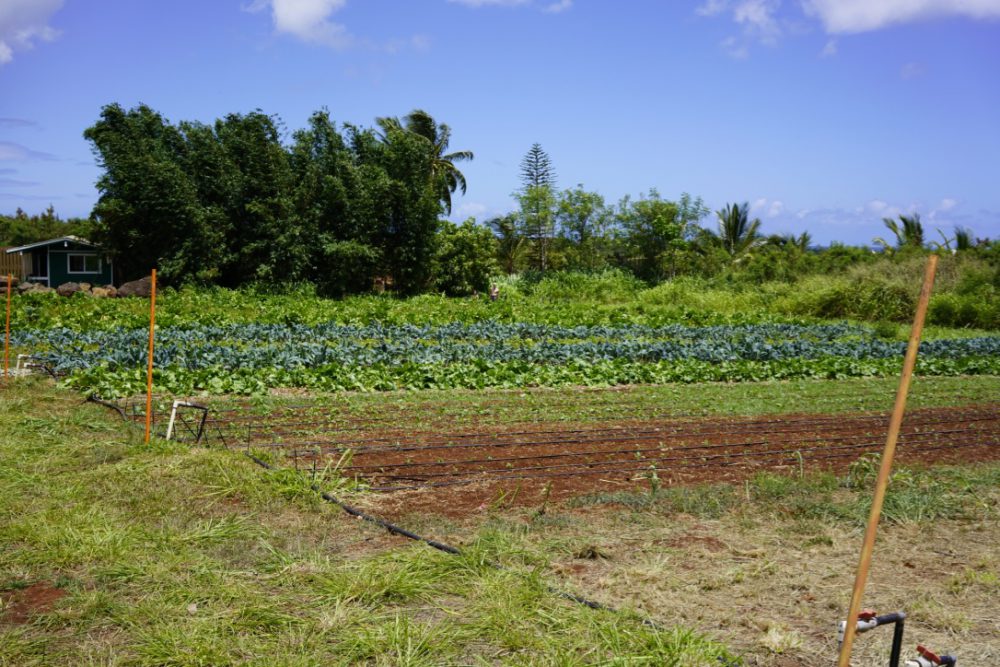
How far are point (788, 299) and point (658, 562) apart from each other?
2377 cm

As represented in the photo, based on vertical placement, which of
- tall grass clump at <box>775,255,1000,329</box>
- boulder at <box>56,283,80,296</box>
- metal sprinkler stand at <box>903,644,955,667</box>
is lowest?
metal sprinkler stand at <box>903,644,955,667</box>

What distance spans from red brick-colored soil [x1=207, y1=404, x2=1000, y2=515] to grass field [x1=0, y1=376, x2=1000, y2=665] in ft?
1.38

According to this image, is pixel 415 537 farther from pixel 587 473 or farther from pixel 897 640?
pixel 897 640

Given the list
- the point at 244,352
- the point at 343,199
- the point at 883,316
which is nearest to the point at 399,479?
the point at 244,352

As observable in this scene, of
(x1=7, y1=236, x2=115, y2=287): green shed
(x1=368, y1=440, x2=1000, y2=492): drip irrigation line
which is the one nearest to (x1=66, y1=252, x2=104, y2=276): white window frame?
(x1=7, y1=236, x2=115, y2=287): green shed

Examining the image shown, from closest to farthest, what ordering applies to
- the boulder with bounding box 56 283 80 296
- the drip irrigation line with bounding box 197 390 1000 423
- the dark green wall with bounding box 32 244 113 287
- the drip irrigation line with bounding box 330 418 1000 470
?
the drip irrigation line with bounding box 330 418 1000 470 < the drip irrigation line with bounding box 197 390 1000 423 < the boulder with bounding box 56 283 80 296 < the dark green wall with bounding box 32 244 113 287

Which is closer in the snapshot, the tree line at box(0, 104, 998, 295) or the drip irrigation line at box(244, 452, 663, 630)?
the drip irrigation line at box(244, 452, 663, 630)

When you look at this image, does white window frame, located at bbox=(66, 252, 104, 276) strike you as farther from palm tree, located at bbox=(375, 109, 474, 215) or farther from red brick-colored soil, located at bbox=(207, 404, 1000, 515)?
red brick-colored soil, located at bbox=(207, 404, 1000, 515)

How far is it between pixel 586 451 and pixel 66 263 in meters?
33.5

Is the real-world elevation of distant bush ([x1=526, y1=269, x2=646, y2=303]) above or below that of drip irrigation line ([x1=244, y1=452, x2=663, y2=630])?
above

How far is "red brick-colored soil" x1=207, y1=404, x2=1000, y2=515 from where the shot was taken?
6.19 m

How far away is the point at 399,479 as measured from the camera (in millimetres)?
6375

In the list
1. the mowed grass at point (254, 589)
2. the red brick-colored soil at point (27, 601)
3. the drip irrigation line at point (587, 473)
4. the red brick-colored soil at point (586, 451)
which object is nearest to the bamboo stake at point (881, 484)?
the mowed grass at point (254, 589)

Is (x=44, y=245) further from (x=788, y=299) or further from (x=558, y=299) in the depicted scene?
(x=788, y=299)
